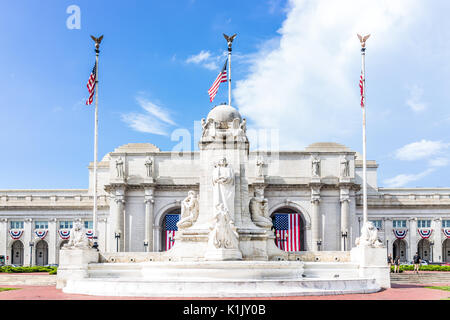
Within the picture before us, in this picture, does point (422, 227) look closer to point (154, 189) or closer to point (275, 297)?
point (154, 189)

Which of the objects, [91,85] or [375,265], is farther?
[91,85]

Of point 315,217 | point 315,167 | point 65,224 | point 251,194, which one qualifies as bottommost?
point 65,224

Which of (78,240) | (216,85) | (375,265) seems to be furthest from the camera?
(216,85)

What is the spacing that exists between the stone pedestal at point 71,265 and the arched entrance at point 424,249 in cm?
6059

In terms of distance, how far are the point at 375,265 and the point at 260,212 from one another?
20.3 ft

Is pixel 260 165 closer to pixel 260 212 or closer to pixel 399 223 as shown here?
pixel 399 223

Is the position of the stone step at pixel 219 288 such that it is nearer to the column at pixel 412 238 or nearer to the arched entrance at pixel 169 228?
the arched entrance at pixel 169 228

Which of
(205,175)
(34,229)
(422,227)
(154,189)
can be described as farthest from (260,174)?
(205,175)

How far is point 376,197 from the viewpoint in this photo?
78.4 meters

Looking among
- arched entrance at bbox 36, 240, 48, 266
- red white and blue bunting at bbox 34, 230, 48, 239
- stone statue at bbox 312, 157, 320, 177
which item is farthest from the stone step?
arched entrance at bbox 36, 240, 48, 266

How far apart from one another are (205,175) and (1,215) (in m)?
58.1

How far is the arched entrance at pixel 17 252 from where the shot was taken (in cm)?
7938

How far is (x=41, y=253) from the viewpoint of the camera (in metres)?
79.4

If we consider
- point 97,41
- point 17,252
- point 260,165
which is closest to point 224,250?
point 97,41
